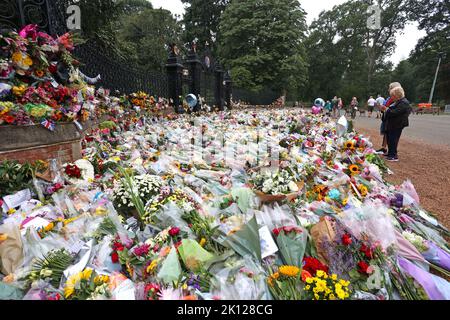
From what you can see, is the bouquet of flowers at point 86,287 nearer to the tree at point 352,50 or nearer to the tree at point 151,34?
the tree at point 151,34

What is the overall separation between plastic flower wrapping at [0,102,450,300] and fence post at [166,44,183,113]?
6432 mm

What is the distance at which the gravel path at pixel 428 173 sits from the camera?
3057 mm

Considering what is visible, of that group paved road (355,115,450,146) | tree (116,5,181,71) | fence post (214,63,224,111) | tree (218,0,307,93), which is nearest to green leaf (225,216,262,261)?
paved road (355,115,450,146)

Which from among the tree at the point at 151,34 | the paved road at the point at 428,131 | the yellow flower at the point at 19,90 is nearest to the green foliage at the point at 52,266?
the yellow flower at the point at 19,90

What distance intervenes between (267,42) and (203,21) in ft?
33.8

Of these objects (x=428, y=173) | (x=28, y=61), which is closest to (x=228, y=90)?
(x=428, y=173)

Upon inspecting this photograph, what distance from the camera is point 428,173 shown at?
4242 mm

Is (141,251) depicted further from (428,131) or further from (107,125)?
(428,131)

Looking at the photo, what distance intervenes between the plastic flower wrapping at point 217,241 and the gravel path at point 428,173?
463 mm

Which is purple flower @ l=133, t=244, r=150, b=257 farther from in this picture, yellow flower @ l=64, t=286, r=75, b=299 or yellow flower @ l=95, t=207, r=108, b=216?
yellow flower @ l=95, t=207, r=108, b=216

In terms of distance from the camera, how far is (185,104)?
9.65 m

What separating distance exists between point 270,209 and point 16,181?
2.48 m

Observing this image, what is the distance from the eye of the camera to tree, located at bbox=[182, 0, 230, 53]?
27.6 m

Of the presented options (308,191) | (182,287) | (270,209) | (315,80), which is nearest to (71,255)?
(182,287)
